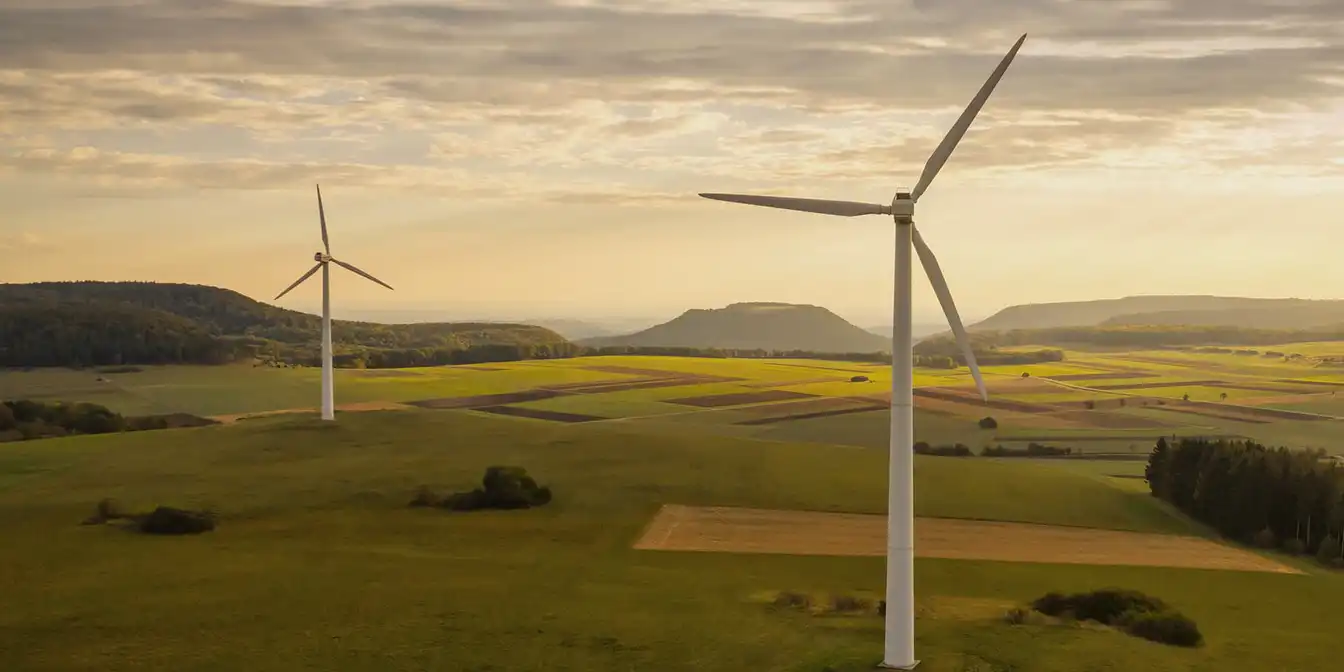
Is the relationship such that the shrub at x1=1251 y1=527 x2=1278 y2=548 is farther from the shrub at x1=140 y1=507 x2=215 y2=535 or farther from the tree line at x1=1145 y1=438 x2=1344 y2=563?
the shrub at x1=140 y1=507 x2=215 y2=535

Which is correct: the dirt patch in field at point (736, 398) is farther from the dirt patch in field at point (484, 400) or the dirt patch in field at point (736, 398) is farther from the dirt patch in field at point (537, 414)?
the dirt patch in field at point (484, 400)

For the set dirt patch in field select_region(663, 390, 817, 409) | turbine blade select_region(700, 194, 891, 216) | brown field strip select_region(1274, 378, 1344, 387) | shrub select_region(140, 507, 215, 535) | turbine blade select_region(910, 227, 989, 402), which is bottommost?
shrub select_region(140, 507, 215, 535)

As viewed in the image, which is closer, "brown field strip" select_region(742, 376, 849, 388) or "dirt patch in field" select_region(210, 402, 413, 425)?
"dirt patch in field" select_region(210, 402, 413, 425)

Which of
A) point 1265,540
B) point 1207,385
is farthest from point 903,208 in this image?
point 1207,385

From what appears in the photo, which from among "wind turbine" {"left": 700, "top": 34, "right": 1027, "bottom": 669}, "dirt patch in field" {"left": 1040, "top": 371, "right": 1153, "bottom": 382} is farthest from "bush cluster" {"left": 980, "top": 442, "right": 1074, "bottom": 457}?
"wind turbine" {"left": 700, "top": 34, "right": 1027, "bottom": 669}

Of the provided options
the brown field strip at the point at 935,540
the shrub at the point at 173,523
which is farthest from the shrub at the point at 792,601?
the shrub at the point at 173,523

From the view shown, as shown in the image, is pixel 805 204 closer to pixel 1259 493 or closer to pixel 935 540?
pixel 935 540
